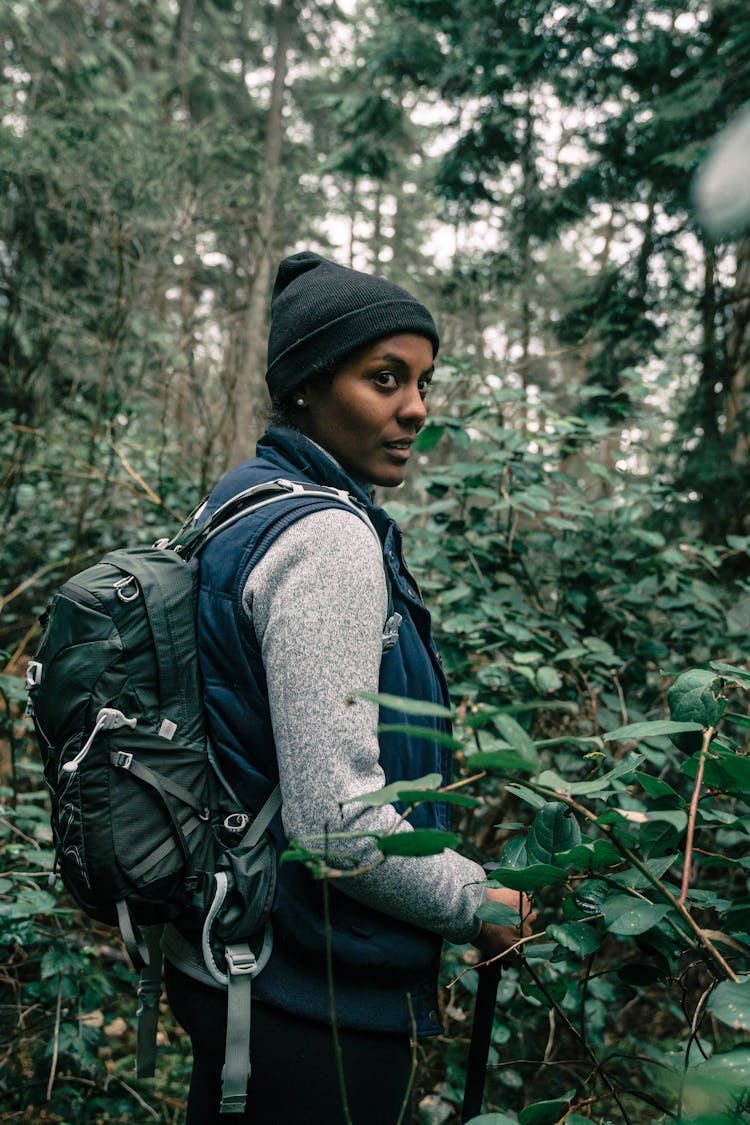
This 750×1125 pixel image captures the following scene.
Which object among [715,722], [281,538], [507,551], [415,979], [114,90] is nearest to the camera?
[715,722]

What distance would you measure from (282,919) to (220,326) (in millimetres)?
5116

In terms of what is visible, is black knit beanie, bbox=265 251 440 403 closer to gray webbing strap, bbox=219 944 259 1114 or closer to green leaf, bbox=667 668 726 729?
green leaf, bbox=667 668 726 729

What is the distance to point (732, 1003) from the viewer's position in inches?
30.2

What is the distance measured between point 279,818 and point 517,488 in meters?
1.91

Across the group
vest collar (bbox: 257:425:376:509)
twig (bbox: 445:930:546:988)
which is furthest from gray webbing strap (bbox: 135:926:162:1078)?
vest collar (bbox: 257:425:376:509)

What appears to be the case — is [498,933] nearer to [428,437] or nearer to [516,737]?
[516,737]

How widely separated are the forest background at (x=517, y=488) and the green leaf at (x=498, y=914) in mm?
86

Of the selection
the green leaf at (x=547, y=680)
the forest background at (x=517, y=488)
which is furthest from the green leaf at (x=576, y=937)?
the green leaf at (x=547, y=680)

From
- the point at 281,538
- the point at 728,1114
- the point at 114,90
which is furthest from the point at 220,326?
the point at 114,90

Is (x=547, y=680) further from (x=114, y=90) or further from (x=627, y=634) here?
(x=114, y=90)

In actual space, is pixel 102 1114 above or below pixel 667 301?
below

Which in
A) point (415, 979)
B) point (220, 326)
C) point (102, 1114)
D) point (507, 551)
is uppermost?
point (220, 326)

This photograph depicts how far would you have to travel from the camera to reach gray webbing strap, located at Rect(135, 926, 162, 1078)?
137 centimetres

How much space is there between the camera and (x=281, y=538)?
1.18 meters
